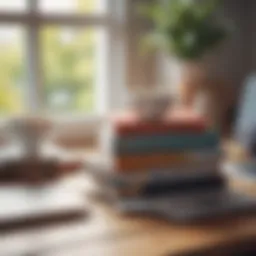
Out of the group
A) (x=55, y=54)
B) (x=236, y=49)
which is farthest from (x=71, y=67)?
(x=236, y=49)

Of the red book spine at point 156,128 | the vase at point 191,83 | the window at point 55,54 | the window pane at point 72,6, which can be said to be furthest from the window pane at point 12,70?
the red book spine at point 156,128

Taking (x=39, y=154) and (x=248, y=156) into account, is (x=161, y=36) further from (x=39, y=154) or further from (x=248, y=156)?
(x=39, y=154)

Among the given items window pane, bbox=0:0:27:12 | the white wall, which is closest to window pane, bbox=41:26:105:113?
window pane, bbox=0:0:27:12

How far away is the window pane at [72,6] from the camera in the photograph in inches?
93.4

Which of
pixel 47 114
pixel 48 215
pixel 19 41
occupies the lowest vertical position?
pixel 48 215

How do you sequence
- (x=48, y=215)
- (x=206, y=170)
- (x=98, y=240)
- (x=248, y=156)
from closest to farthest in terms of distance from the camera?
(x=98, y=240) < (x=48, y=215) < (x=206, y=170) < (x=248, y=156)

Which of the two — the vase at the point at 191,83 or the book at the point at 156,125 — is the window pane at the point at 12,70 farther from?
the book at the point at 156,125

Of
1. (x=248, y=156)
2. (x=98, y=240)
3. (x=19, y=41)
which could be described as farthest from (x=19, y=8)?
(x=98, y=240)

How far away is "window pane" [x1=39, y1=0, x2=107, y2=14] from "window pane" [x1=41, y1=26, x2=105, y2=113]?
6 centimetres

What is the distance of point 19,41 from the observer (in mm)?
2348

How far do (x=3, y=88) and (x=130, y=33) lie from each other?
53 centimetres

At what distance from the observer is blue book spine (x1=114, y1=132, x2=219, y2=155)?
5.36 ft

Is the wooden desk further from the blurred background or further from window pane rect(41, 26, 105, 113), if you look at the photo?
window pane rect(41, 26, 105, 113)

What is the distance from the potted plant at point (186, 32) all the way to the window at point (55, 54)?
21 cm
